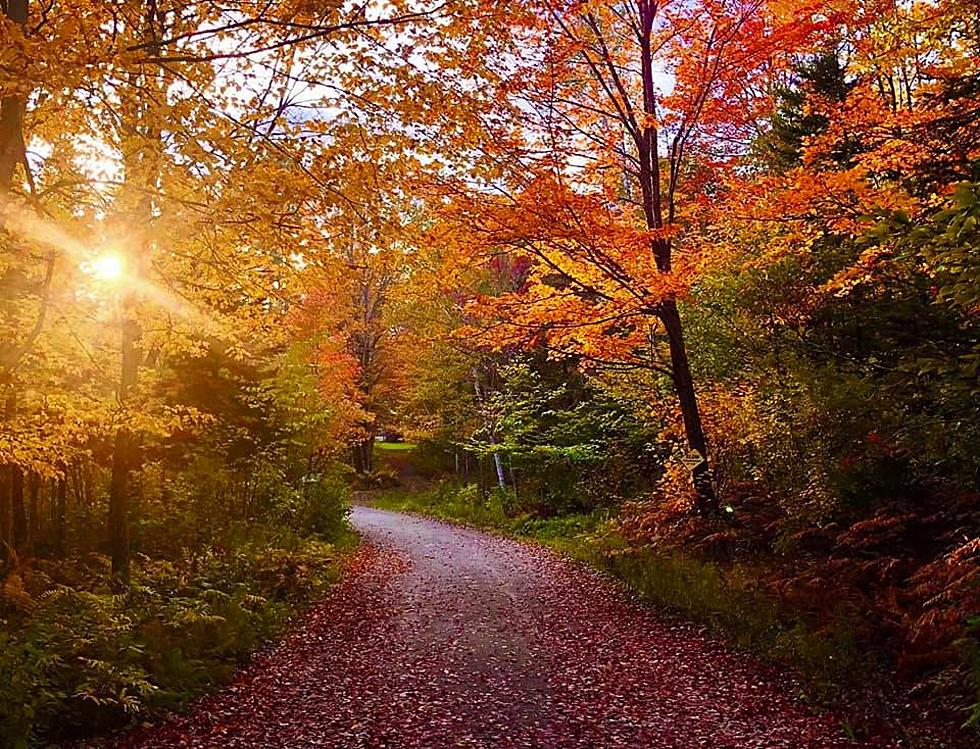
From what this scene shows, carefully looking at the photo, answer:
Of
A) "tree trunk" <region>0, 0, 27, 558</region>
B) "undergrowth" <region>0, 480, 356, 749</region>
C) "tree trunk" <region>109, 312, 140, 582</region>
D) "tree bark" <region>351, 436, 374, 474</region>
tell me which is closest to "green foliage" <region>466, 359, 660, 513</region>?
"undergrowth" <region>0, 480, 356, 749</region>

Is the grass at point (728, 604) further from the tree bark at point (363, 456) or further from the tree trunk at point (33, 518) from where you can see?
the tree bark at point (363, 456)

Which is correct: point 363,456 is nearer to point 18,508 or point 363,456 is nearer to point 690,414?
point 18,508

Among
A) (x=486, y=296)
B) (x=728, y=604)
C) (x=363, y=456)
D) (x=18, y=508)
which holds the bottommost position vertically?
(x=728, y=604)

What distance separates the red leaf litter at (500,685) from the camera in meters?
5.93

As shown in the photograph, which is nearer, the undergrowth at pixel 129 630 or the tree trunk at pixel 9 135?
the tree trunk at pixel 9 135

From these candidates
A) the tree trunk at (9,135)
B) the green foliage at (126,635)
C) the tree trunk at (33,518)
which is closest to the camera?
the tree trunk at (9,135)

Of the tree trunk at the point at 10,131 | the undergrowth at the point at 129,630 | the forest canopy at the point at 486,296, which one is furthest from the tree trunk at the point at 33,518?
the tree trunk at the point at 10,131

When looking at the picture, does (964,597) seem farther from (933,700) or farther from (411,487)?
(411,487)

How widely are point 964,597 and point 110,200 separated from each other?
758cm

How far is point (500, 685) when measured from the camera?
723cm

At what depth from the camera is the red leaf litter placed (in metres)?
5.93

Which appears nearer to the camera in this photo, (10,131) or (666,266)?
(10,131)

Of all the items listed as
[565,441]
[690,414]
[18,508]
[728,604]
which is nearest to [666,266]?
[690,414]

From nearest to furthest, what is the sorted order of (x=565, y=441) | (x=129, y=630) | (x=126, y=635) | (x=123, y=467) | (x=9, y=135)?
(x=9, y=135)
(x=126, y=635)
(x=129, y=630)
(x=123, y=467)
(x=565, y=441)
